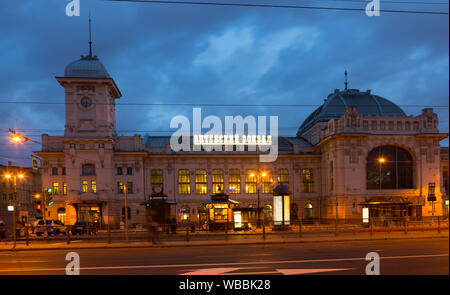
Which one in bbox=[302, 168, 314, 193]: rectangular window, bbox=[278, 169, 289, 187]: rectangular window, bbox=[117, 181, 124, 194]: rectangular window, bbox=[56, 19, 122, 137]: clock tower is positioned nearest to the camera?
bbox=[56, 19, 122, 137]: clock tower

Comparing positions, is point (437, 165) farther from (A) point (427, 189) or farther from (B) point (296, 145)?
(B) point (296, 145)

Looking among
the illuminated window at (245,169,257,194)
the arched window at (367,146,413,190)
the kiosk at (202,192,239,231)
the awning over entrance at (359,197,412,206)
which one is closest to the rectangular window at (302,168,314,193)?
the illuminated window at (245,169,257,194)

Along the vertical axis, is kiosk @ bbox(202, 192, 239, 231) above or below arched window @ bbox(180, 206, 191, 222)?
above

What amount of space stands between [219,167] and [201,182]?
3925mm

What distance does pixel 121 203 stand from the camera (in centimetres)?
5591

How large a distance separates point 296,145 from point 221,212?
88.2 ft

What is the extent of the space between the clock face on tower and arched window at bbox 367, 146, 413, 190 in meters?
42.9

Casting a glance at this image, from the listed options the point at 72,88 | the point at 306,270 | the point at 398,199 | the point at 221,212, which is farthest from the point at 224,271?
the point at 72,88

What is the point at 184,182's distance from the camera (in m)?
59.1

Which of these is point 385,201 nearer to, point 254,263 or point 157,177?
point 157,177

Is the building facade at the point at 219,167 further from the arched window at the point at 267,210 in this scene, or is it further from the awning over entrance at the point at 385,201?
the arched window at the point at 267,210

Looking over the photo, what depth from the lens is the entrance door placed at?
53.5 metres

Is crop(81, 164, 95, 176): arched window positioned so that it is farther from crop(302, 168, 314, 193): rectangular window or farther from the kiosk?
crop(302, 168, 314, 193): rectangular window

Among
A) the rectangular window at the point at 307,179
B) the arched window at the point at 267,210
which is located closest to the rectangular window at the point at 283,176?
the rectangular window at the point at 307,179
